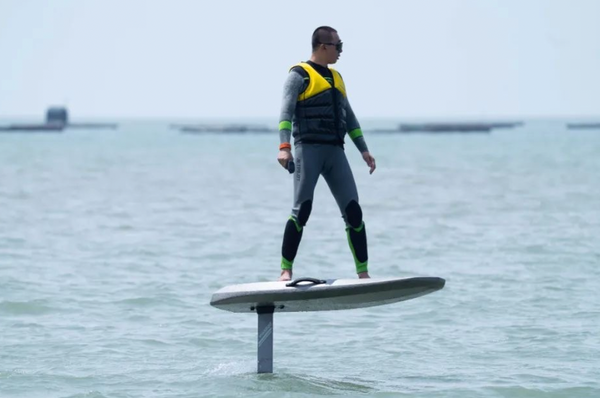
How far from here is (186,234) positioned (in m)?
28.8

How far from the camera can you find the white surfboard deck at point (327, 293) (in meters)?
10.5

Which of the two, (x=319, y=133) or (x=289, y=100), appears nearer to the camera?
(x=289, y=100)

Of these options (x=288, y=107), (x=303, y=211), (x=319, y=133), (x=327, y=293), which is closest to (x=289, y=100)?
(x=288, y=107)

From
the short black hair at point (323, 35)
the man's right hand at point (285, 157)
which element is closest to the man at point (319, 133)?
the short black hair at point (323, 35)

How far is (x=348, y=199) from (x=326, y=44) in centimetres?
127

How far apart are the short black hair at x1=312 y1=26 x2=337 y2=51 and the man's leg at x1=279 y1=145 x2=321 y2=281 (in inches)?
33.4

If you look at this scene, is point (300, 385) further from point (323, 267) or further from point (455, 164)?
point (455, 164)

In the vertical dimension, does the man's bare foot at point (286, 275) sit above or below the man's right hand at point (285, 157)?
below

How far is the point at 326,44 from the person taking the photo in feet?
36.2

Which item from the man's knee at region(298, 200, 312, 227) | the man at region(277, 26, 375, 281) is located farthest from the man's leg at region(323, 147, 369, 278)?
the man's knee at region(298, 200, 312, 227)

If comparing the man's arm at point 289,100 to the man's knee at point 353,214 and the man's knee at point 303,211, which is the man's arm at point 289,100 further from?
the man's knee at point 353,214

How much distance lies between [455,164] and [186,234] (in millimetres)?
47567

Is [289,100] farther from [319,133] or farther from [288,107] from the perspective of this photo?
[319,133]

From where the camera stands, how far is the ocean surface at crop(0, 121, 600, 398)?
12.4 metres
